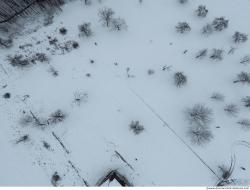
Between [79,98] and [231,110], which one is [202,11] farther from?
[79,98]

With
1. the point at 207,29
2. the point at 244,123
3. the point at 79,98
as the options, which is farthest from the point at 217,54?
the point at 79,98

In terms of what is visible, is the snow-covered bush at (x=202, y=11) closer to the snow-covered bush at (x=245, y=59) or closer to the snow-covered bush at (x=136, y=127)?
the snow-covered bush at (x=245, y=59)

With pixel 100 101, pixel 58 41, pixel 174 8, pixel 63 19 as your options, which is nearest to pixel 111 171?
pixel 100 101

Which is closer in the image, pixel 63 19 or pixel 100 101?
pixel 100 101

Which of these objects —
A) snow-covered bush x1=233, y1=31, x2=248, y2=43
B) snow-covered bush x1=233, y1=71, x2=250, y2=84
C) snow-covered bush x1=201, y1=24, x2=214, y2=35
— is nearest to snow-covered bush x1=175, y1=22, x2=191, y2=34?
snow-covered bush x1=201, y1=24, x2=214, y2=35

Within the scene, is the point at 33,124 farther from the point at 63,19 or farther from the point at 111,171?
the point at 63,19

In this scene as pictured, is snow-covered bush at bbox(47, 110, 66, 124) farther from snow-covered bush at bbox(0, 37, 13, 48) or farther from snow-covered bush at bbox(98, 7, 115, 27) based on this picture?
snow-covered bush at bbox(98, 7, 115, 27)
